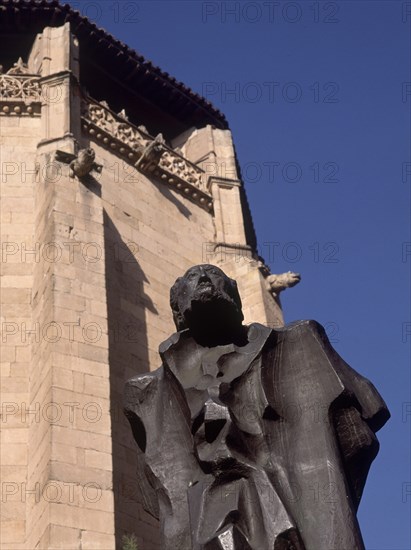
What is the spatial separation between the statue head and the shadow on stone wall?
734cm

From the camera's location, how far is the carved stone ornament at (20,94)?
1483cm

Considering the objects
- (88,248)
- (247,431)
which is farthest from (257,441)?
(88,248)

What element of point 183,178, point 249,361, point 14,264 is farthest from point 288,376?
point 183,178

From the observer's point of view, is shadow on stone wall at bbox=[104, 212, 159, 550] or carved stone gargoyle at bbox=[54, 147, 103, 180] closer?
shadow on stone wall at bbox=[104, 212, 159, 550]

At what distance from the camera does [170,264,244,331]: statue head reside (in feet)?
10.4

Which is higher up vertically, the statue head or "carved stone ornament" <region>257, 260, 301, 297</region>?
"carved stone ornament" <region>257, 260, 301, 297</region>

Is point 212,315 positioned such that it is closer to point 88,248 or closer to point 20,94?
point 88,248

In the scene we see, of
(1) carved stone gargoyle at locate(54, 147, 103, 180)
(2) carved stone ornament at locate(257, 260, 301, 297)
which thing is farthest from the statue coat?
(2) carved stone ornament at locate(257, 260, 301, 297)

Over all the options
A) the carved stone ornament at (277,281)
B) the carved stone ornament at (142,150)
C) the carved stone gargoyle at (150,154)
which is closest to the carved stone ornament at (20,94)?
the carved stone ornament at (142,150)

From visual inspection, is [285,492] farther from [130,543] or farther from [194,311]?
[130,543]

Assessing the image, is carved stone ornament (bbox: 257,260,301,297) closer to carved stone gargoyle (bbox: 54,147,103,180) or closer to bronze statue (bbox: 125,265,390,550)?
carved stone gargoyle (bbox: 54,147,103,180)

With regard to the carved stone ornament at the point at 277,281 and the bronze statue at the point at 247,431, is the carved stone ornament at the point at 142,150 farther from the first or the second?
the bronze statue at the point at 247,431

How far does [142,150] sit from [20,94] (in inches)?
88.7

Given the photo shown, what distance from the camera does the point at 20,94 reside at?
49.1 feet
